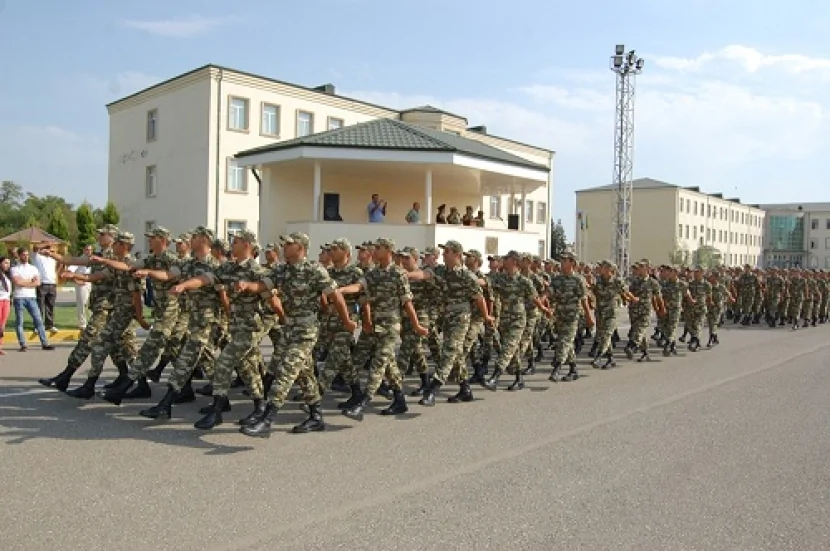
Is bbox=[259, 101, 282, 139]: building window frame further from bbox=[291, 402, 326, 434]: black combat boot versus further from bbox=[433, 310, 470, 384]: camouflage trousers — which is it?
bbox=[291, 402, 326, 434]: black combat boot

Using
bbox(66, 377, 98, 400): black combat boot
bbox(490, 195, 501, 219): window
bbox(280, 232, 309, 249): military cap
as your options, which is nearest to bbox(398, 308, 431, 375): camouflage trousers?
bbox(280, 232, 309, 249): military cap

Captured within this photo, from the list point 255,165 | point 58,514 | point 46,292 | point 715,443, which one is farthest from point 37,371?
point 255,165

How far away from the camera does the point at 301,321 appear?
24.3ft

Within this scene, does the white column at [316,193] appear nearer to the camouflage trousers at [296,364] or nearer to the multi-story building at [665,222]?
the camouflage trousers at [296,364]

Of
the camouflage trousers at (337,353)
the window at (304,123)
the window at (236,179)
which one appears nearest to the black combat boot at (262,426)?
the camouflage trousers at (337,353)

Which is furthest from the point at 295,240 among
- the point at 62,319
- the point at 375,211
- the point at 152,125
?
the point at 152,125

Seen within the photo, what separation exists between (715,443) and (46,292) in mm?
12877

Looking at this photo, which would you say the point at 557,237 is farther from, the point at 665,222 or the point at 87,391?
the point at 87,391

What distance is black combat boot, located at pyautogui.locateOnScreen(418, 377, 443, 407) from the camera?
30.0ft

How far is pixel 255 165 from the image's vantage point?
81.8ft

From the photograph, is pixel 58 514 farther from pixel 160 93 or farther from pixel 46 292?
pixel 160 93

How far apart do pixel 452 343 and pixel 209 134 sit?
94.1ft

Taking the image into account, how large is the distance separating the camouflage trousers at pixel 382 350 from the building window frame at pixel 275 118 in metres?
30.4

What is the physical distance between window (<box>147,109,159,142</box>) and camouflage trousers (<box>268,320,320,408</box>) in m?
34.7
